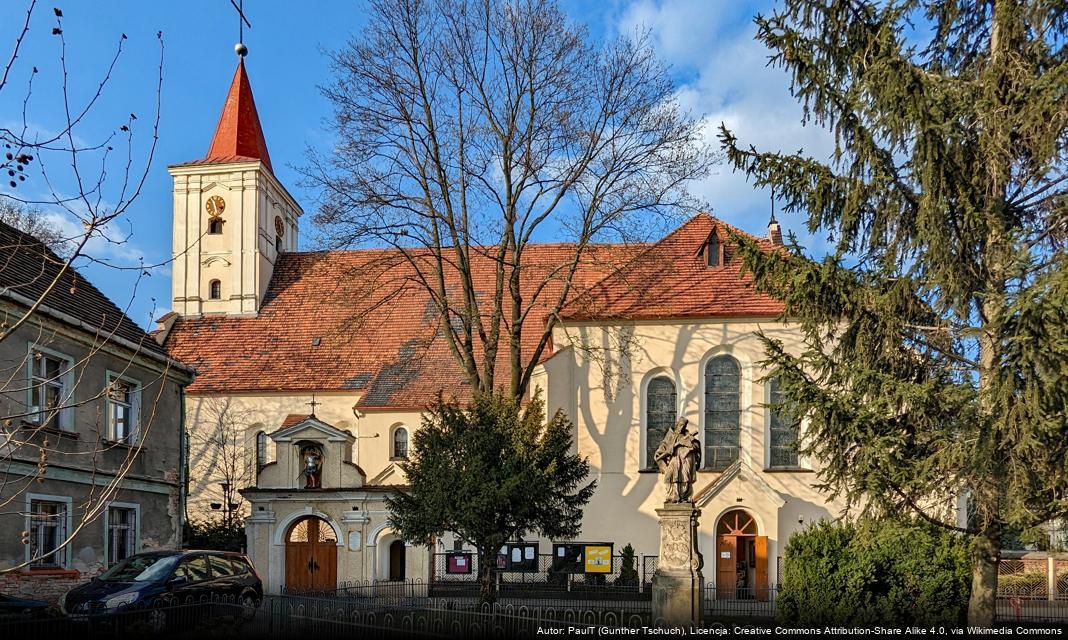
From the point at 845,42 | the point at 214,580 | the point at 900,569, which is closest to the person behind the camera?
the point at 845,42

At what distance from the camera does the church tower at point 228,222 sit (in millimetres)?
39688

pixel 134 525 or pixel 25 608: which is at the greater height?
pixel 134 525

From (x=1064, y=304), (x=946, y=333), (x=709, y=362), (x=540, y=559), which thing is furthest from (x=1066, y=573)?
(x=1064, y=304)

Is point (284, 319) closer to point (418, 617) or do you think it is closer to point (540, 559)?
point (540, 559)

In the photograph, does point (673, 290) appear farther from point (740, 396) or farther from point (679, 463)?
point (679, 463)

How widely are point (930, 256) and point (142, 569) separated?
41.7ft

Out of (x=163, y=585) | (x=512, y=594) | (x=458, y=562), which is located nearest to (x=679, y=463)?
(x=512, y=594)

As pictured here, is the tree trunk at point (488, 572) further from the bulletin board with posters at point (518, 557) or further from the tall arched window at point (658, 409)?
the tall arched window at point (658, 409)

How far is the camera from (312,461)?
87.5ft

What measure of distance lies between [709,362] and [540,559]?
7.36 metres

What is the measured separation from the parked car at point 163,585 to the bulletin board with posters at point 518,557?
30.4 ft

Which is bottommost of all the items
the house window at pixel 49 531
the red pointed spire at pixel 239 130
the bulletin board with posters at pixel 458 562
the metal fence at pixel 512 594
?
the metal fence at pixel 512 594

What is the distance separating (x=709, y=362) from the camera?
29.3m

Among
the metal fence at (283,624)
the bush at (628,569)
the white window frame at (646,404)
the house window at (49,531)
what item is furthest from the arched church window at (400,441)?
the metal fence at (283,624)
